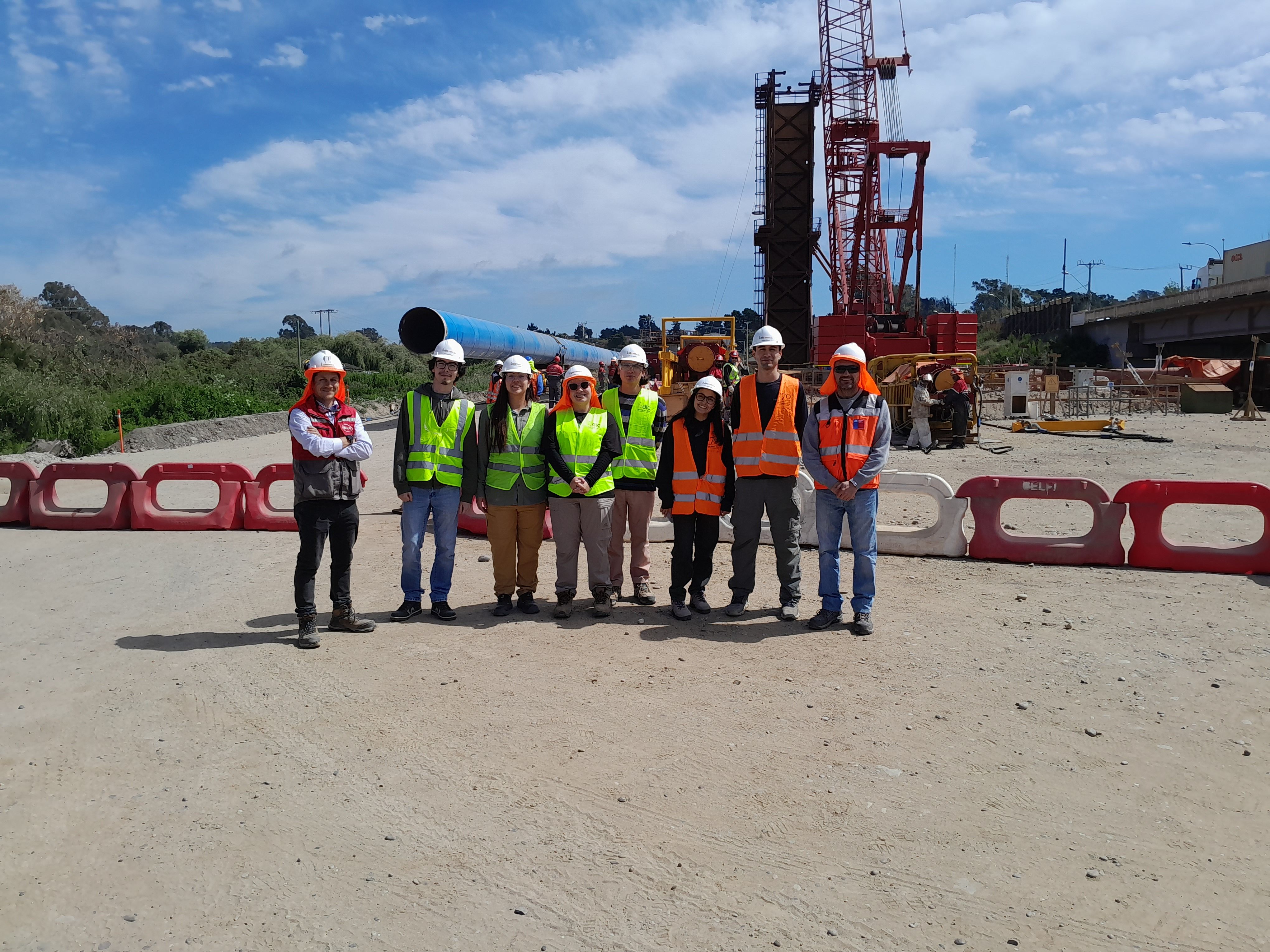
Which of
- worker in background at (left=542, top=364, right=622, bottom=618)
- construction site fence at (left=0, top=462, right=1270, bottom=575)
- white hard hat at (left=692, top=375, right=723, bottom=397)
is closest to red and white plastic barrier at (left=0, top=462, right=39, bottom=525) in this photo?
construction site fence at (left=0, top=462, right=1270, bottom=575)

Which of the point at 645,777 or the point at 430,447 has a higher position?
the point at 430,447

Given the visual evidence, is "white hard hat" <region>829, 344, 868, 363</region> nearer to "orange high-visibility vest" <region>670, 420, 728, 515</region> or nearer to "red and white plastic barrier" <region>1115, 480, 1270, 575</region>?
"orange high-visibility vest" <region>670, 420, 728, 515</region>

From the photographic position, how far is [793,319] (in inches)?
1384

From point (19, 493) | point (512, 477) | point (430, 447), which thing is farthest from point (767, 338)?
point (19, 493)

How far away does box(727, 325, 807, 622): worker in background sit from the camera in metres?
6.32

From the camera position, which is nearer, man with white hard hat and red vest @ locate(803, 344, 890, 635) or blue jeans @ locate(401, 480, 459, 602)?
man with white hard hat and red vest @ locate(803, 344, 890, 635)

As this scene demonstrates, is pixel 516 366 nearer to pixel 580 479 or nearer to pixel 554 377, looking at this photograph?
pixel 580 479

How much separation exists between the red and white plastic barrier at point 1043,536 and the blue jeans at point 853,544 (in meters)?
2.27

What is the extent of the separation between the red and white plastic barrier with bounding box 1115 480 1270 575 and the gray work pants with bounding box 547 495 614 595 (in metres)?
4.53

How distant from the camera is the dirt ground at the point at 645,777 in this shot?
2.93 m

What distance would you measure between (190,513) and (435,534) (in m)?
5.37

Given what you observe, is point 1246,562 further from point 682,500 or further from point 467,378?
point 467,378

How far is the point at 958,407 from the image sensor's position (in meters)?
18.7

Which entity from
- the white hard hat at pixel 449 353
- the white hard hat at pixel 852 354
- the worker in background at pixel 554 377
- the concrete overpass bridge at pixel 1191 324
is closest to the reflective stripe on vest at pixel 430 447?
the white hard hat at pixel 449 353
